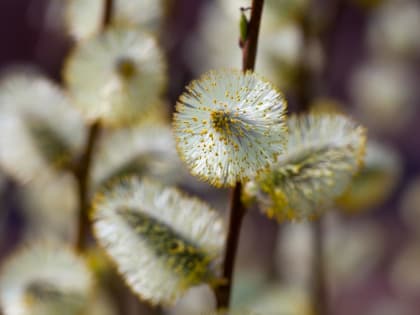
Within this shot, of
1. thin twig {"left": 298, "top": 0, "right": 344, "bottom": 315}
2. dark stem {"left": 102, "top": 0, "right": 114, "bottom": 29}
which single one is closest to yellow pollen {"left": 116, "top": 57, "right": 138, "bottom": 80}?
dark stem {"left": 102, "top": 0, "right": 114, "bottom": 29}

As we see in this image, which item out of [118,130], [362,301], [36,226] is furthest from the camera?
[362,301]

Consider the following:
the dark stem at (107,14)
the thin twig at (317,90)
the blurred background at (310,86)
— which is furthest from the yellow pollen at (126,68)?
the thin twig at (317,90)

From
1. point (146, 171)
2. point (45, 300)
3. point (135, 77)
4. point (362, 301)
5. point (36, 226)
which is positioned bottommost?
point (362, 301)

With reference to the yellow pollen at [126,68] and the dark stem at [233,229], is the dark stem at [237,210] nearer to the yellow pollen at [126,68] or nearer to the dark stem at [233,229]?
the dark stem at [233,229]

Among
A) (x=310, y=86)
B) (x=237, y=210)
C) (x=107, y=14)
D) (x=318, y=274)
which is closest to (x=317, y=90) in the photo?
(x=310, y=86)

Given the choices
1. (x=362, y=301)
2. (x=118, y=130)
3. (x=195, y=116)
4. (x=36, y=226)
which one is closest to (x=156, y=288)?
(x=195, y=116)

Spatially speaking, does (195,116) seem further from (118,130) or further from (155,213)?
(118,130)

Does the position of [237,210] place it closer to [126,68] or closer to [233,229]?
[233,229]
